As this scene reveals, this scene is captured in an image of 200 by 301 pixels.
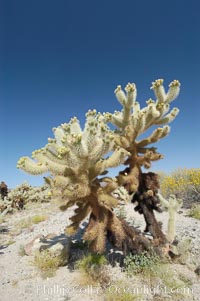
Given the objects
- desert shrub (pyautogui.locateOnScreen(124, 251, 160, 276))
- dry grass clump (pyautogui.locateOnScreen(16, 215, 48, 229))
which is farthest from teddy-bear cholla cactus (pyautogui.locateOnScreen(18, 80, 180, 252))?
dry grass clump (pyautogui.locateOnScreen(16, 215, 48, 229))

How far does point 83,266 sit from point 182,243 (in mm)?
2006

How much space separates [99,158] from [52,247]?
7.64 ft

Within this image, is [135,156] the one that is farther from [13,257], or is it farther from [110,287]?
[13,257]

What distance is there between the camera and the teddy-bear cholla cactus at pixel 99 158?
12.9 ft

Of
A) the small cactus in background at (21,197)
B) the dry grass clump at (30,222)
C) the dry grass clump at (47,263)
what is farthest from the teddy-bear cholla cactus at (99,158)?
the small cactus in background at (21,197)

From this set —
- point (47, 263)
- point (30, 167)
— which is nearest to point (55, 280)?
point (47, 263)

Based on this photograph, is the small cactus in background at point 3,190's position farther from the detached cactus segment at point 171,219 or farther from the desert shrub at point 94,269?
the detached cactus segment at point 171,219

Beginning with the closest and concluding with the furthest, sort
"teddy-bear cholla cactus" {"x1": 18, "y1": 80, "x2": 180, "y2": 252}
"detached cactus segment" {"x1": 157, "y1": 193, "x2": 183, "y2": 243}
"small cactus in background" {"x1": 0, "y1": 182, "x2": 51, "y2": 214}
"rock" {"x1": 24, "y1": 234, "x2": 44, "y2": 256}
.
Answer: "teddy-bear cholla cactus" {"x1": 18, "y1": 80, "x2": 180, "y2": 252} < "detached cactus segment" {"x1": 157, "y1": 193, "x2": 183, "y2": 243} < "rock" {"x1": 24, "y1": 234, "x2": 44, "y2": 256} < "small cactus in background" {"x1": 0, "y1": 182, "x2": 51, "y2": 214}

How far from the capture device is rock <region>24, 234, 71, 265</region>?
513 centimetres

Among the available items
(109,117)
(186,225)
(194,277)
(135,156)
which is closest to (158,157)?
(135,156)

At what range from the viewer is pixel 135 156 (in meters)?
4.86

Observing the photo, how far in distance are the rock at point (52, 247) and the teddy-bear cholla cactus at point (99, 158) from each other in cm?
104

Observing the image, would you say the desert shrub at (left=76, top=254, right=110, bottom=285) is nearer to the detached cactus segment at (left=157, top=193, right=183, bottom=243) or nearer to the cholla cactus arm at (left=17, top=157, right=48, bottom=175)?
the detached cactus segment at (left=157, top=193, right=183, bottom=243)

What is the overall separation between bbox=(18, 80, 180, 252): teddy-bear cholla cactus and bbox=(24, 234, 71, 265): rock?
3.41 feet
